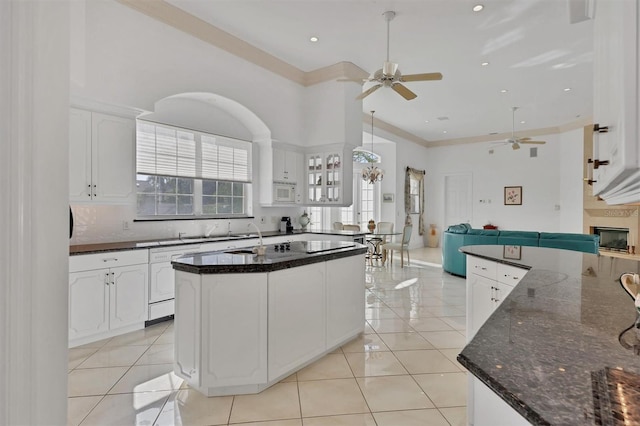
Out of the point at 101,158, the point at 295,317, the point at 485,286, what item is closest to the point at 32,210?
the point at 295,317

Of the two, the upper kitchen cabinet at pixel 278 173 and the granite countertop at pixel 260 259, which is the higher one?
the upper kitchen cabinet at pixel 278 173

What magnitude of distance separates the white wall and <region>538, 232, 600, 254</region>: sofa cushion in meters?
4.53

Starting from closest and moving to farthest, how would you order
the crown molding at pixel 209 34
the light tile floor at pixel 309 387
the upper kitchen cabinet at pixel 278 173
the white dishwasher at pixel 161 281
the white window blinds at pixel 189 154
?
the light tile floor at pixel 309 387 → the white dishwasher at pixel 161 281 → the crown molding at pixel 209 34 → the white window blinds at pixel 189 154 → the upper kitchen cabinet at pixel 278 173

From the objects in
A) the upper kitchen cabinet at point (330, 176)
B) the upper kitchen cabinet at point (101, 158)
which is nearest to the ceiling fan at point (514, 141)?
the upper kitchen cabinet at point (330, 176)

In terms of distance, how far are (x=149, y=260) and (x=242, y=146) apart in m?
2.53

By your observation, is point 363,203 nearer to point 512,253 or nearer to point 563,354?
point 512,253

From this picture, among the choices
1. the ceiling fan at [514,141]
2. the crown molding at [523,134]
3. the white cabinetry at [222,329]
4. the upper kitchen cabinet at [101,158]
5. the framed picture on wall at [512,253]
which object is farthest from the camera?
the crown molding at [523,134]

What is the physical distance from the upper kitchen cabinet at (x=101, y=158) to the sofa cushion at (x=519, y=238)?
5.49 metres

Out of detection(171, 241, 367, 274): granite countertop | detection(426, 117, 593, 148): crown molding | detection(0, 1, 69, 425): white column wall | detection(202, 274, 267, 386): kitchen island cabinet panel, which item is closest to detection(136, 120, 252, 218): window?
detection(171, 241, 367, 274): granite countertop

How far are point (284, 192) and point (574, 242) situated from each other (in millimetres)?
4450

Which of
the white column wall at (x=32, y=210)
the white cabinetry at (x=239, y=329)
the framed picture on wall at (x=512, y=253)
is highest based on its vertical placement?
the white column wall at (x=32, y=210)

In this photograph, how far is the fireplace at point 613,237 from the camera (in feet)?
25.3

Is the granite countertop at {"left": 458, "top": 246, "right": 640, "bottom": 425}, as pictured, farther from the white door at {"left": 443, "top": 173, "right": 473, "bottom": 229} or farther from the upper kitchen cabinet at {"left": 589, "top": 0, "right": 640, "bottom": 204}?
the white door at {"left": 443, "top": 173, "right": 473, "bottom": 229}

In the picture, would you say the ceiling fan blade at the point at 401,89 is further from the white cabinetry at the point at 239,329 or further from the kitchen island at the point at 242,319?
the white cabinetry at the point at 239,329
